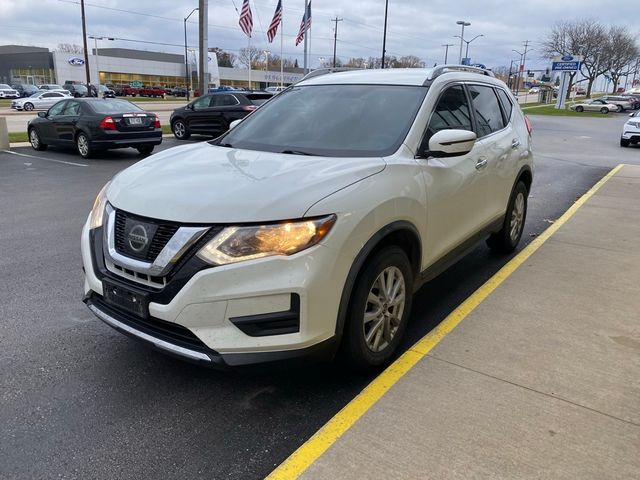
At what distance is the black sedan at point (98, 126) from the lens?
42.8ft

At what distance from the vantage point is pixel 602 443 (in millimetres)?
2596

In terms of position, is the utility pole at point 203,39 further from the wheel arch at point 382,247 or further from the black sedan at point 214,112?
the wheel arch at point 382,247

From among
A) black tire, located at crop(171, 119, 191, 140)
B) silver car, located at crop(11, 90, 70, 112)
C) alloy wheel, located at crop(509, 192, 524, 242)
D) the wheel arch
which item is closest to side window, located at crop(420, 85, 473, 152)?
the wheel arch

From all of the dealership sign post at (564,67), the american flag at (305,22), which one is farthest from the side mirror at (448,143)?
the dealership sign post at (564,67)

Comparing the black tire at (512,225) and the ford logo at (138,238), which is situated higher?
the ford logo at (138,238)

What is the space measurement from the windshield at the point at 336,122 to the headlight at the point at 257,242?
3.12 feet

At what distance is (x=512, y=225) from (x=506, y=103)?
1.28 m

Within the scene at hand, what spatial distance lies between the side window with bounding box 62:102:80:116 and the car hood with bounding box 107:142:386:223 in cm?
1162

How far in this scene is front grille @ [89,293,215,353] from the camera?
2678mm

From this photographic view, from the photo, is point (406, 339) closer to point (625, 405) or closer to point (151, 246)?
point (625, 405)

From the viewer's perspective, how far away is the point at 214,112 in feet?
57.5

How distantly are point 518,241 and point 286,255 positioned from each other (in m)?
4.25

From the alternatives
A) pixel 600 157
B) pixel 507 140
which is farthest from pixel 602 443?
pixel 600 157

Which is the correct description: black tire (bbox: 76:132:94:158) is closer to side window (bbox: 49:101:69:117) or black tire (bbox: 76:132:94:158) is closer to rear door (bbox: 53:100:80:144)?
rear door (bbox: 53:100:80:144)
